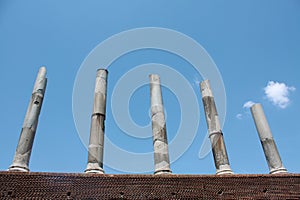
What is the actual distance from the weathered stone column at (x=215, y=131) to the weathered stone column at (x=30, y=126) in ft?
24.2

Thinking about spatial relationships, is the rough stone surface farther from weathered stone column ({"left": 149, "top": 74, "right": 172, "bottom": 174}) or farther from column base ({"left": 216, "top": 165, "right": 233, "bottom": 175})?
weathered stone column ({"left": 149, "top": 74, "right": 172, "bottom": 174})

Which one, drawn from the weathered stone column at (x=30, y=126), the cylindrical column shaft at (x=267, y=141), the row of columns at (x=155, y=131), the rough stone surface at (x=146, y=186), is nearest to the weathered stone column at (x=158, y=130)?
the row of columns at (x=155, y=131)

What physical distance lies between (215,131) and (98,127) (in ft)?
17.0

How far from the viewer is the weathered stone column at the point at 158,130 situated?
10185 millimetres

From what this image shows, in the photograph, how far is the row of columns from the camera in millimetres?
9633

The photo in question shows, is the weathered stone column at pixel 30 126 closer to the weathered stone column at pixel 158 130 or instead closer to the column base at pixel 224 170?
the weathered stone column at pixel 158 130

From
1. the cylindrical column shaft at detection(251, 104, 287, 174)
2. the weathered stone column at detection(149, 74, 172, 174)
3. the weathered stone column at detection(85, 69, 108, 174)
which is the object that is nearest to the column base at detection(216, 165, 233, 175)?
the cylindrical column shaft at detection(251, 104, 287, 174)

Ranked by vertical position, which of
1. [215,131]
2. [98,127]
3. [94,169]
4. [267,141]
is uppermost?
[215,131]

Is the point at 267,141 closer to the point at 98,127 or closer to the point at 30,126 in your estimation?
the point at 98,127

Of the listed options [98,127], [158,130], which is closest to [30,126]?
[98,127]

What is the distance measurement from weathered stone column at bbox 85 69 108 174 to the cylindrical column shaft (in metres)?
6.87

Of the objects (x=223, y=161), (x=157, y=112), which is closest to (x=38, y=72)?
(x=157, y=112)

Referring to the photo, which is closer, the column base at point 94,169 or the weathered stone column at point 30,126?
the weathered stone column at point 30,126

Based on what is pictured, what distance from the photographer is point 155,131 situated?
11.2m
